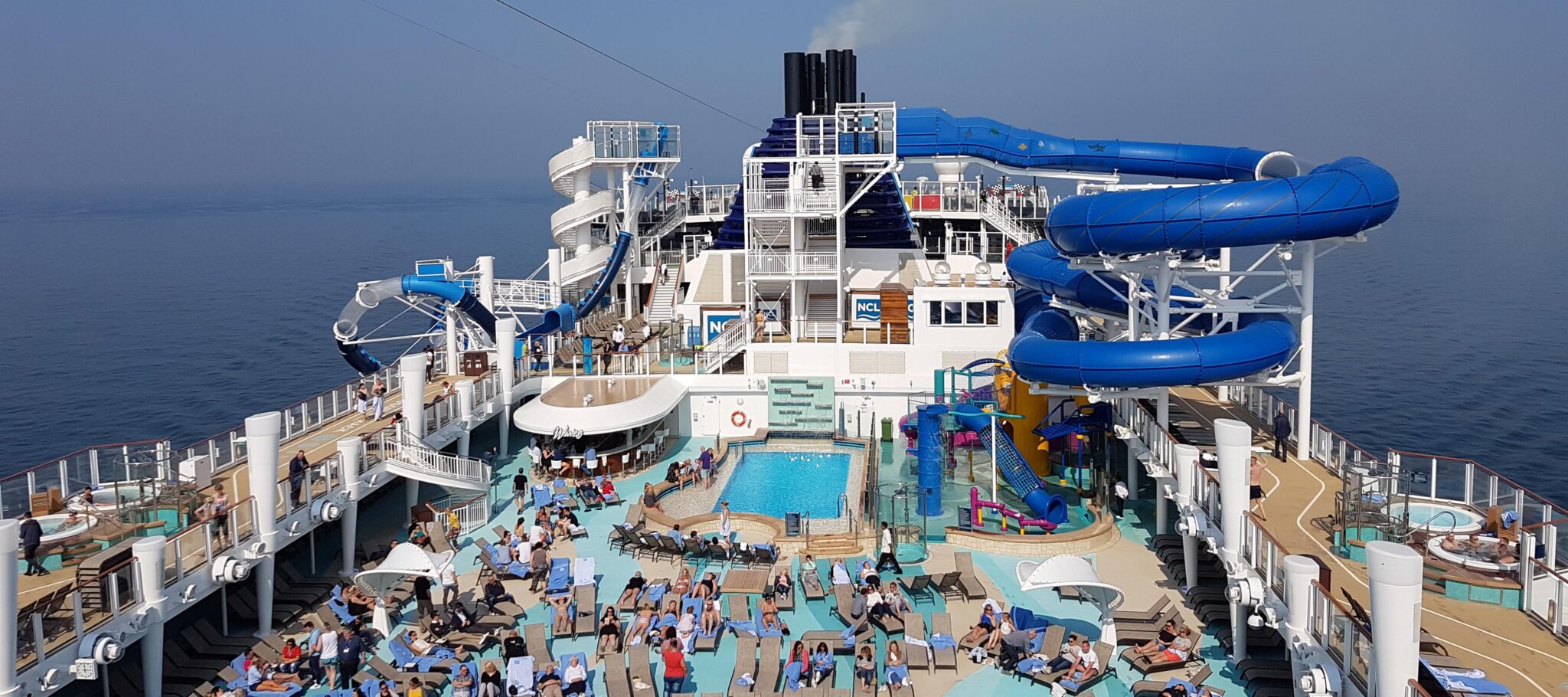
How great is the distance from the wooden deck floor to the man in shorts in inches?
4.8

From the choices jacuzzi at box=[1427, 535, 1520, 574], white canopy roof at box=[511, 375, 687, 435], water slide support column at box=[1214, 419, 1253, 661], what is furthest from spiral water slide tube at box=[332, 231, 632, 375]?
jacuzzi at box=[1427, 535, 1520, 574]

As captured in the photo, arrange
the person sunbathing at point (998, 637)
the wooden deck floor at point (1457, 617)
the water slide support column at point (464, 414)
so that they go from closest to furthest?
the wooden deck floor at point (1457, 617) → the person sunbathing at point (998, 637) → the water slide support column at point (464, 414)

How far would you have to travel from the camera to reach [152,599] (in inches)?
581

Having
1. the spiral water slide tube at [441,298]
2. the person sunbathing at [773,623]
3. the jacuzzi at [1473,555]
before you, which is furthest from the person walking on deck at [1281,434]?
the spiral water slide tube at [441,298]

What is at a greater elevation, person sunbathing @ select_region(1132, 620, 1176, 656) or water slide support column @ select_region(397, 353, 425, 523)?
water slide support column @ select_region(397, 353, 425, 523)

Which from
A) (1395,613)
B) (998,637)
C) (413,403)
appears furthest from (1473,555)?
(413,403)

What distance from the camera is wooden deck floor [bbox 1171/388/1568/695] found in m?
12.0

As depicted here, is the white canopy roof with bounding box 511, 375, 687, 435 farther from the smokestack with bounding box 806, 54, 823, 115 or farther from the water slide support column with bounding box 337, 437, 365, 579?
the smokestack with bounding box 806, 54, 823, 115

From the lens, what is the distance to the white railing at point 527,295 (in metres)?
32.3

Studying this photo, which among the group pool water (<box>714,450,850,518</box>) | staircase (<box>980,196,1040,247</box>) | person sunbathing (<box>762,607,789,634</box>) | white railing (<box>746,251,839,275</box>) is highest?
staircase (<box>980,196,1040,247</box>)

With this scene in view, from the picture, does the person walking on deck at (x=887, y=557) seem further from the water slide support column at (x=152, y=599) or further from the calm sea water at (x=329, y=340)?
the calm sea water at (x=329, y=340)

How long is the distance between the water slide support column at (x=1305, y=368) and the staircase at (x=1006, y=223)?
14.8m

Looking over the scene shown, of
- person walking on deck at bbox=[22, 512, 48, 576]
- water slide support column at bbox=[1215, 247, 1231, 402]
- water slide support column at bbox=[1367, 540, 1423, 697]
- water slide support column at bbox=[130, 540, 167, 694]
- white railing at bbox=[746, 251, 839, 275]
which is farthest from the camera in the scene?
white railing at bbox=[746, 251, 839, 275]

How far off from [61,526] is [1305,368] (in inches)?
795
